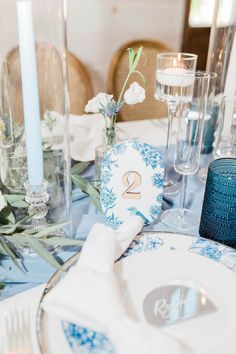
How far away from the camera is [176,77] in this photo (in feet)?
2.35

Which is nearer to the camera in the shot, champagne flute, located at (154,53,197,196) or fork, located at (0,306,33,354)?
fork, located at (0,306,33,354)

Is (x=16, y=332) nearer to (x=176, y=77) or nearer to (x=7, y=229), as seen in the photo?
(x=7, y=229)

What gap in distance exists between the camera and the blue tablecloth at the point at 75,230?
0.58 m

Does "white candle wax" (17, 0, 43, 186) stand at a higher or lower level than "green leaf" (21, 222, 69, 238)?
higher

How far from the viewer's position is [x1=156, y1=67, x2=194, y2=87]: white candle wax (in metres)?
0.71

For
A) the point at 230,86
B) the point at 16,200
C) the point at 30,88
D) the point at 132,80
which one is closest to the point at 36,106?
the point at 30,88

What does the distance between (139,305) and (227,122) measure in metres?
0.50

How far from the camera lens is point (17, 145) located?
0.69 metres

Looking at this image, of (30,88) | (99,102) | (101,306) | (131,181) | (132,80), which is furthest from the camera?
(132,80)

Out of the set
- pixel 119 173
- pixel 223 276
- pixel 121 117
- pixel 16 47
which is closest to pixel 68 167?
pixel 119 173

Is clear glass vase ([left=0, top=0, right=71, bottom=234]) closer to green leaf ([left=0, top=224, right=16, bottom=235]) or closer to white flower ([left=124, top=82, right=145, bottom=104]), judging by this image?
green leaf ([left=0, top=224, right=16, bottom=235])

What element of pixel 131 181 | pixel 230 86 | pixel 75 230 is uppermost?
pixel 230 86

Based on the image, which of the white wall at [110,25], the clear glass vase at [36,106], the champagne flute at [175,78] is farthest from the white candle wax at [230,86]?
the white wall at [110,25]

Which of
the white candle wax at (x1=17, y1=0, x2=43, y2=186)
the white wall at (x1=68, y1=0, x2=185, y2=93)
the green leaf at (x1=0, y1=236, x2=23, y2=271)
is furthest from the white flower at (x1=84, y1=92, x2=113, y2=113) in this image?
the white wall at (x1=68, y1=0, x2=185, y2=93)
